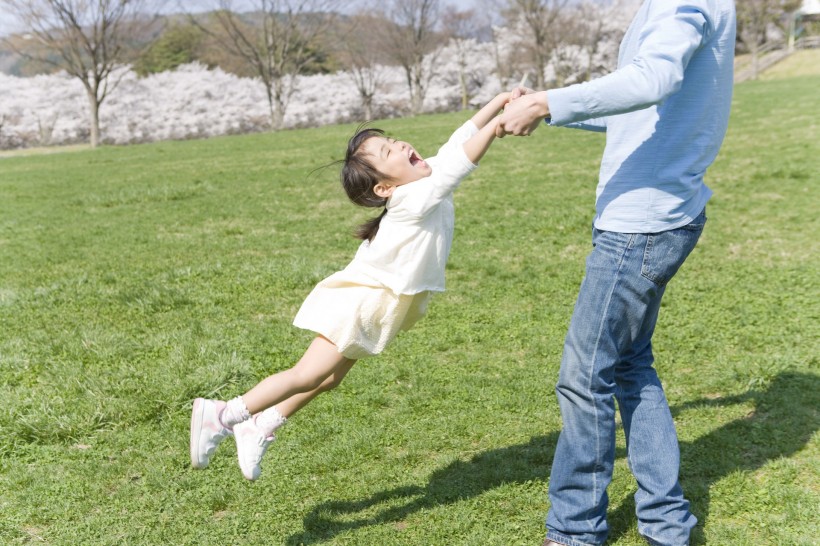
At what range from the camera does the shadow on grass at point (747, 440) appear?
3.28 metres

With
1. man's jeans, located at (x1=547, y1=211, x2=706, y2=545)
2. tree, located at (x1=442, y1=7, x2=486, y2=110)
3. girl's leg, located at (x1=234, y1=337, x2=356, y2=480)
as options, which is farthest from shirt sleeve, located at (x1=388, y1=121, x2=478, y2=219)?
tree, located at (x1=442, y1=7, x2=486, y2=110)

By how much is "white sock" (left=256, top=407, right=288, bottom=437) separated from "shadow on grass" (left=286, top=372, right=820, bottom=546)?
48 cm

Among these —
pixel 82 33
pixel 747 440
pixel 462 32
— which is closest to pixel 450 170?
pixel 747 440

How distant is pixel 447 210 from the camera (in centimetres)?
305

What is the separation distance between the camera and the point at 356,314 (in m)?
2.97

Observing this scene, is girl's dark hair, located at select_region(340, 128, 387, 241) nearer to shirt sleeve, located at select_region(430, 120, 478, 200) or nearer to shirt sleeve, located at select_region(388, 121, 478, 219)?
shirt sleeve, located at select_region(388, 121, 478, 219)

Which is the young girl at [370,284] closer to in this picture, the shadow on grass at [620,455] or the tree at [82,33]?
the shadow on grass at [620,455]

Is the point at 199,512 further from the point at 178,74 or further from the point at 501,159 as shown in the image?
the point at 178,74

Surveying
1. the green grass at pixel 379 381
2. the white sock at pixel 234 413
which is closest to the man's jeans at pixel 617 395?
the green grass at pixel 379 381

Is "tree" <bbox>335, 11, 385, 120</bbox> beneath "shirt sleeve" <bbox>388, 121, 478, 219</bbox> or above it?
above

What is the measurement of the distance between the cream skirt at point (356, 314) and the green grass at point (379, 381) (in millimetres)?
847

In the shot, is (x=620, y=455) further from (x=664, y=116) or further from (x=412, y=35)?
(x=412, y=35)

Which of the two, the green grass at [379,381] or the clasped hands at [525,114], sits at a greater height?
the clasped hands at [525,114]

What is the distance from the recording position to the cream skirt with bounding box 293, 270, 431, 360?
296cm
